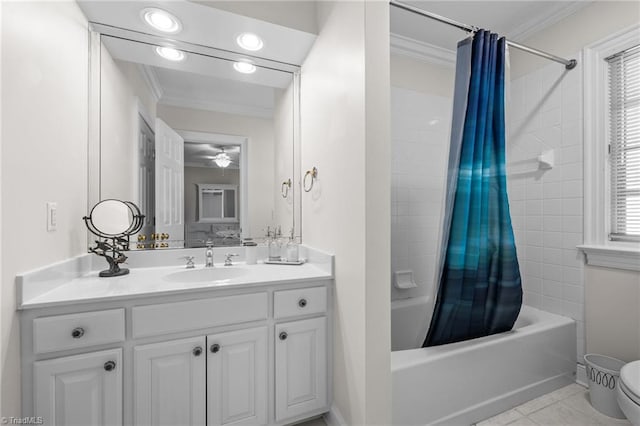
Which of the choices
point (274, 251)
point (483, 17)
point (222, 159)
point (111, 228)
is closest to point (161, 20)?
point (222, 159)

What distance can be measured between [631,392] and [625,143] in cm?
142

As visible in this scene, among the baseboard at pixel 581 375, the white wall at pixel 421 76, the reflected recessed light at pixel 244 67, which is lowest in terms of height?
the baseboard at pixel 581 375

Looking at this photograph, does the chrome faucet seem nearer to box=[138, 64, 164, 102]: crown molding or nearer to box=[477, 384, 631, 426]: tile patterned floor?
box=[138, 64, 164, 102]: crown molding

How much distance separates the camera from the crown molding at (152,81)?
5.72ft

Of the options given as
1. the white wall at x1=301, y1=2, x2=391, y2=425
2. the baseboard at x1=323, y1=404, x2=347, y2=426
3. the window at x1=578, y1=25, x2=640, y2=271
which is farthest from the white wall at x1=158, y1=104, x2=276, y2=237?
the window at x1=578, y1=25, x2=640, y2=271

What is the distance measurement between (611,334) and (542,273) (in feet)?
1.61

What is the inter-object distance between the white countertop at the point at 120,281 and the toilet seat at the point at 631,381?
1388mm

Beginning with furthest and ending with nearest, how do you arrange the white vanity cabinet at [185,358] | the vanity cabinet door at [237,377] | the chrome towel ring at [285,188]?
1. the chrome towel ring at [285,188]
2. the vanity cabinet door at [237,377]
3. the white vanity cabinet at [185,358]

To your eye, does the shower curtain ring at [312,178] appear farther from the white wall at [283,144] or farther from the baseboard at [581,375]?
the baseboard at [581,375]

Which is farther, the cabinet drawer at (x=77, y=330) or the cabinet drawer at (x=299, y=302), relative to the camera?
the cabinet drawer at (x=299, y=302)

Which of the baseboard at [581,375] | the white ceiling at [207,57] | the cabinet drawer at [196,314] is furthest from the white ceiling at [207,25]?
the baseboard at [581,375]

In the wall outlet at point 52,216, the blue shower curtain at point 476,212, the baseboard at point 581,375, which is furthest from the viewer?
the baseboard at point 581,375

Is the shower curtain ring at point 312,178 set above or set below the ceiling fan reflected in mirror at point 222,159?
below

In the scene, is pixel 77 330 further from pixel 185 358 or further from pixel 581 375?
pixel 581 375
